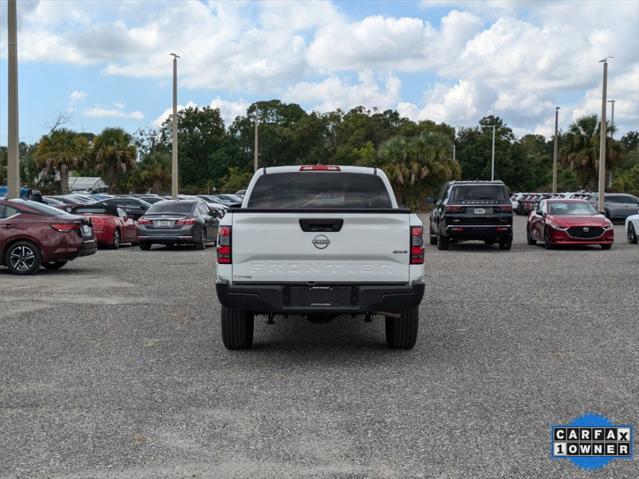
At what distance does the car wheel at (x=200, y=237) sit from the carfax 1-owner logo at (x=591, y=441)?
19383 millimetres

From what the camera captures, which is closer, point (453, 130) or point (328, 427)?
point (328, 427)

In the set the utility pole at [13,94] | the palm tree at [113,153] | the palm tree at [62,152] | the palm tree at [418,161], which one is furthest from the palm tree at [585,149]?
the utility pole at [13,94]

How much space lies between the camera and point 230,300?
7.98 m

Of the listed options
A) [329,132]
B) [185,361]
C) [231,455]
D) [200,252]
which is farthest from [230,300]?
[329,132]

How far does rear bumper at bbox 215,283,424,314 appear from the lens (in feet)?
25.9

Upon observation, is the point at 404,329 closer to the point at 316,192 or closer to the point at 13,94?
the point at 316,192

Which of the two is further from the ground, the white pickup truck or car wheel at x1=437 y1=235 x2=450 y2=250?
the white pickup truck

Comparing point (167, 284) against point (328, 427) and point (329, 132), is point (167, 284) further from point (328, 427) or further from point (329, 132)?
point (329, 132)

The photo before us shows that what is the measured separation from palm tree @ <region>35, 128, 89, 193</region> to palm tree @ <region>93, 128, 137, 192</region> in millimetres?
1081

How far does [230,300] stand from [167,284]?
7.26 m

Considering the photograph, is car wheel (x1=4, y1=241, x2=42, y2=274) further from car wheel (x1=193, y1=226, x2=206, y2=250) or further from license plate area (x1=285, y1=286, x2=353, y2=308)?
license plate area (x1=285, y1=286, x2=353, y2=308)

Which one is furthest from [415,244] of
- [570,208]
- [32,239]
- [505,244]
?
[570,208]

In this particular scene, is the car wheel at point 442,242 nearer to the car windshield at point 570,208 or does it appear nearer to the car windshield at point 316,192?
the car windshield at point 570,208

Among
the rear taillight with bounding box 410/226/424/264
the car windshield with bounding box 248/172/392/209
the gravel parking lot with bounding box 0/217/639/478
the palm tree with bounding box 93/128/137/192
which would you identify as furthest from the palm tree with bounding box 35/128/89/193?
the rear taillight with bounding box 410/226/424/264
